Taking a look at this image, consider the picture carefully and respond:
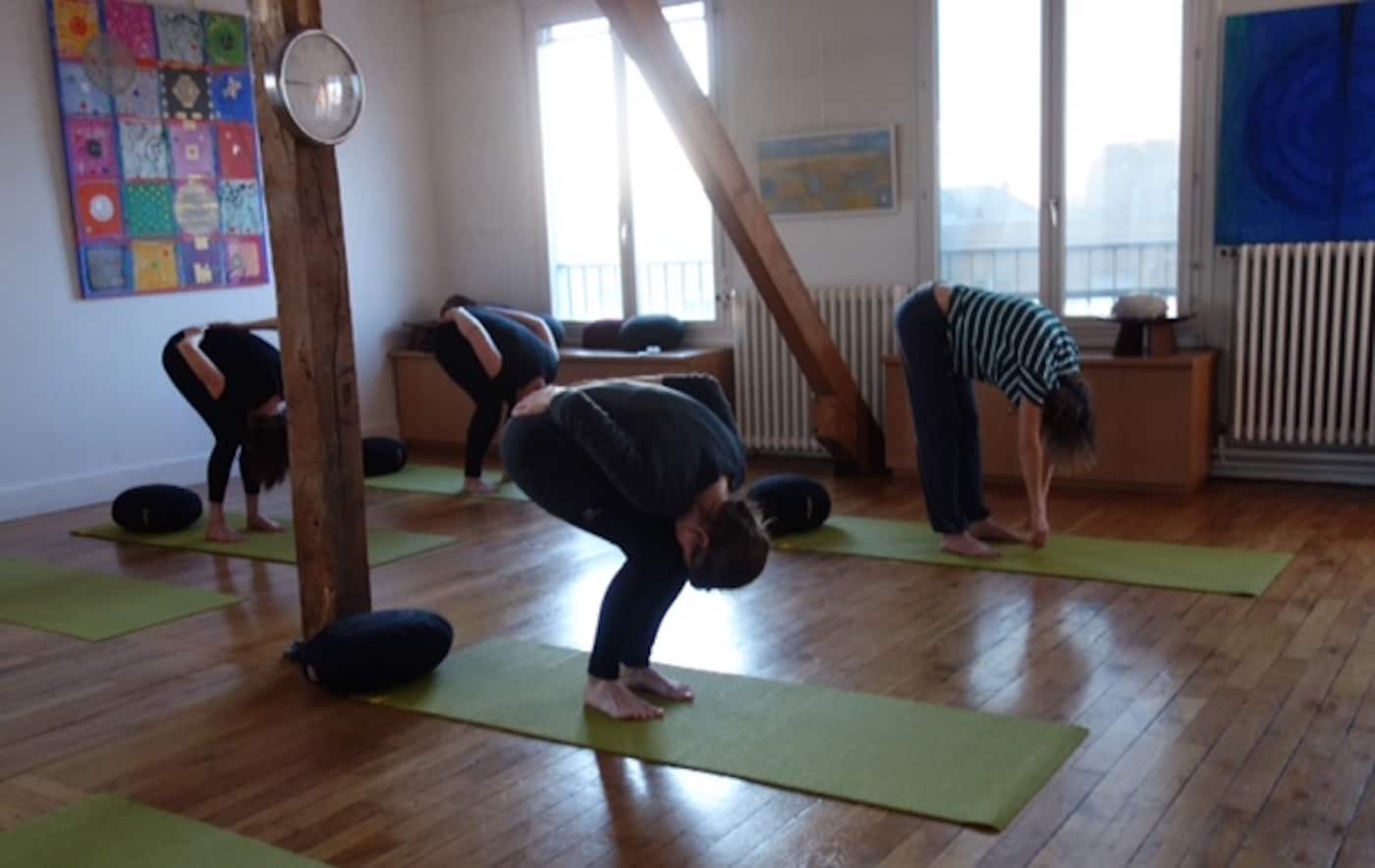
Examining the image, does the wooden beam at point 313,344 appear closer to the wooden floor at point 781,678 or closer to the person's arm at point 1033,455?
the wooden floor at point 781,678

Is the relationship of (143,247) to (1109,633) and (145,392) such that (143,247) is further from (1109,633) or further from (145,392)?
(1109,633)

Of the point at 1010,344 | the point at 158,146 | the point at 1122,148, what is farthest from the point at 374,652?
the point at 1122,148

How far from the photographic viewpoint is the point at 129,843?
2.61m

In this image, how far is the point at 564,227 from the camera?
7.69 m

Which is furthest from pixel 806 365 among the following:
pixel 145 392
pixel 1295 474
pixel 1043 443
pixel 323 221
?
pixel 145 392

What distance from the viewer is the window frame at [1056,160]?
5648 millimetres

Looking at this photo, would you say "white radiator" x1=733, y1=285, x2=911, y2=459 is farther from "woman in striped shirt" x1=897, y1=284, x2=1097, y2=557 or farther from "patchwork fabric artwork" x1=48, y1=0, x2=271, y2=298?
"patchwork fabric artwork" x1=48, y1=0, x2=271, y2=298

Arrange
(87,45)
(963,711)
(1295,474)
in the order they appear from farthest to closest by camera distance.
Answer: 1. (87,45)
2. (1295,474)
3. (963,711)

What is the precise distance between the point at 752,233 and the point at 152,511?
2.92 meters

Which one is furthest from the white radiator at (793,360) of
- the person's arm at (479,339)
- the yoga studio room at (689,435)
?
the person's arm at (479,339)

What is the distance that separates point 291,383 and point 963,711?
6.75ft

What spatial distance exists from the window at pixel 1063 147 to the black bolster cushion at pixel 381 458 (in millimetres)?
3099

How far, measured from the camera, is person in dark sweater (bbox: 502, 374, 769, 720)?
110 inches

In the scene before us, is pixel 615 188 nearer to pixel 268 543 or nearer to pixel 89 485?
pixel 268 543
